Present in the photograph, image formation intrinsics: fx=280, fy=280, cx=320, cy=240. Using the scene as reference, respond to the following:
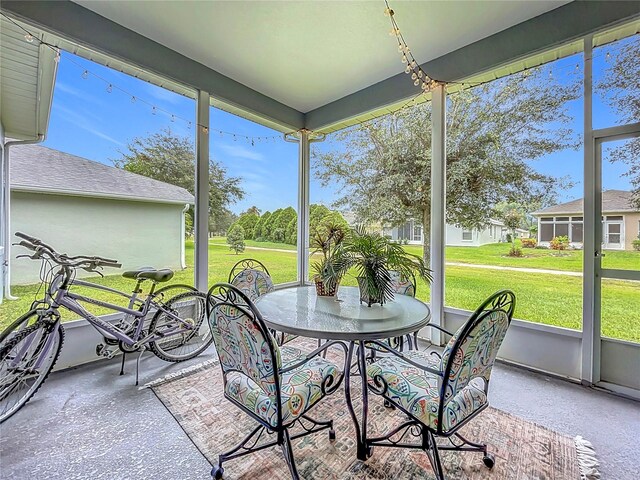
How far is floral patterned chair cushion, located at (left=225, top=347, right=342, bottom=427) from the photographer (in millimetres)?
1286

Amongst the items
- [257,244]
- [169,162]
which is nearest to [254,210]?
[257,244]

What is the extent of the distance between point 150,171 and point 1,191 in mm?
1133

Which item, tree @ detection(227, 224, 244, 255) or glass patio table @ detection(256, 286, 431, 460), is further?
tree @ detection(227, 224, 244, 255)

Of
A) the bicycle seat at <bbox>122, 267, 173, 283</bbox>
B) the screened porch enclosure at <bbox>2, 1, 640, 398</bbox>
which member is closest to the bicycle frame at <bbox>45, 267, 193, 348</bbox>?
the bicycle seat at <bbox>122, 267, 173, 283</bbox>

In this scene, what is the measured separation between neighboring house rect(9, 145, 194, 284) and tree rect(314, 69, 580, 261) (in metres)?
2.42

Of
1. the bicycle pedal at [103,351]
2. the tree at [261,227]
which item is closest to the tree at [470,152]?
the tree at [261,227]

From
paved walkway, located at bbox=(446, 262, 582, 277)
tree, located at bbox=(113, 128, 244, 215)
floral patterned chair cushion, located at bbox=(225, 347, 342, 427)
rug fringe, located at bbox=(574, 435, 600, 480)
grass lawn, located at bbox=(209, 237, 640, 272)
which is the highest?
tree, located at bbox=(113, 128, 244, 215)

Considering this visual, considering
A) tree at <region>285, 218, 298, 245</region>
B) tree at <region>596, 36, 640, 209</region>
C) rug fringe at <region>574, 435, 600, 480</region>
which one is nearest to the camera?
rug fringe at <region>574, 435, 600, 480</region>

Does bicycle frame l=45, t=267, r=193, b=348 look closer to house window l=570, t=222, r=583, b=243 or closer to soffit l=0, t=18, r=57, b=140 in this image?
soffit l=0, t=18, r=57, b=140

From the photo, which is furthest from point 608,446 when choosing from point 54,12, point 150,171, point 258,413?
point 54,12

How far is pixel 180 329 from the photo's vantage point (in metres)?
2.75

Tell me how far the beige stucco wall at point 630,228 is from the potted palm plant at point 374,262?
67.0 inches

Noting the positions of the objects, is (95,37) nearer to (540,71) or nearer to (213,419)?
(213,419)

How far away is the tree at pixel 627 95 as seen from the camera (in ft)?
7.13
